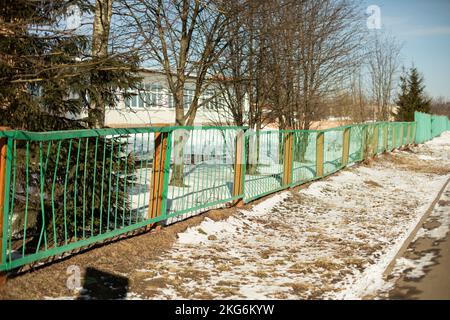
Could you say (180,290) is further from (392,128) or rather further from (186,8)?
(392,128)

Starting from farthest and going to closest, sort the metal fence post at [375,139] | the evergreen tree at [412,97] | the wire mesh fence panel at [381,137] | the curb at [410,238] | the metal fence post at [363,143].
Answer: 1. the evergreen tree at [412,97]
2. the wire mesh fence panel at [381,137]
3. the metal fence post at [375,139]
4. the metal fence post at [363,143]
5. the curb at [410,238]

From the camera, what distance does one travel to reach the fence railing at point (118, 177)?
156 inches

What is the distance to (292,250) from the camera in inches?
214

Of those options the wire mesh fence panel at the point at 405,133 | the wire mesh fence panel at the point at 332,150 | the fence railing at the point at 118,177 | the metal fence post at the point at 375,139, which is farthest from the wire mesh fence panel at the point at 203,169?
the wire mesh fence panel at the point at 405,133

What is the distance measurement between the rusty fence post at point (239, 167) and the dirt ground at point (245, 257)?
0.97 ft

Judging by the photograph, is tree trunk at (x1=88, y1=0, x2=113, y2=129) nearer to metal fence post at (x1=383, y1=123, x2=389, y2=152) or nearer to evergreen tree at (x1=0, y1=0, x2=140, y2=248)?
evergreen tree at (x1=0, y1=0, x2=140, y2=248)

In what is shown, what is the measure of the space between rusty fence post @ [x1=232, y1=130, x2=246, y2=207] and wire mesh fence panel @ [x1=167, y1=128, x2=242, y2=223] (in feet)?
0.23

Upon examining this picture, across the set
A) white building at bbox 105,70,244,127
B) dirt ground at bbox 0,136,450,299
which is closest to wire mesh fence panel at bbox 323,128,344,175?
white building at bbox 105,70,244,127

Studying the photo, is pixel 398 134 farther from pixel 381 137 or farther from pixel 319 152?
pixel 319 152

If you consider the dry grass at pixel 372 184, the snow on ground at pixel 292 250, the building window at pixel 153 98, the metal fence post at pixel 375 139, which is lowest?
the snow on ground at pixel 292 250

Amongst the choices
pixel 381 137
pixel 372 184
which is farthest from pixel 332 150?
pixel 381 137

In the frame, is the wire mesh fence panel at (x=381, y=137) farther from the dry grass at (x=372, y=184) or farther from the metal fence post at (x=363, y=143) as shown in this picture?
the dry grass at (x=372, y=184)

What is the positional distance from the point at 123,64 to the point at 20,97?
4.19 feet

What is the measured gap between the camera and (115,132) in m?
4.60
